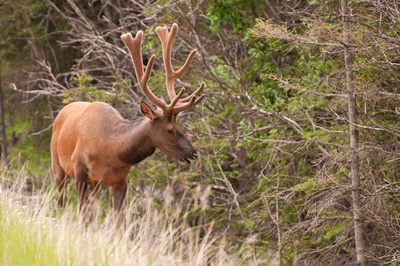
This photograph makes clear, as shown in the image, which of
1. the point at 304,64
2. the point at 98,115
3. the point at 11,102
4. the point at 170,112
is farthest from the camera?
the point at 11,102

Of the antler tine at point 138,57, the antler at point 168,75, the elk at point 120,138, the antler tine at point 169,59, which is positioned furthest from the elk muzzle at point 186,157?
the antler tine at point 169,59

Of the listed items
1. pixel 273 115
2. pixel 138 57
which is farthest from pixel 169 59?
pixel 273 115

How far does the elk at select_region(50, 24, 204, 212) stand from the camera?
6.33 metres

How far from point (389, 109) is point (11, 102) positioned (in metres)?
13.1

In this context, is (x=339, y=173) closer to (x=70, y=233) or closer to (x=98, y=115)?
(x=98, y=115)

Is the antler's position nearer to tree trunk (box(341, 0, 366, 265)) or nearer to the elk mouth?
the elk mouth

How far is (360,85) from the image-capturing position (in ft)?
23.3

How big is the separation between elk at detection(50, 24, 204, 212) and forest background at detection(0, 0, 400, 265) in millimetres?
606

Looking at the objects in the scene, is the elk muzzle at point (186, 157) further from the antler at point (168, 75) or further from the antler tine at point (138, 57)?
the antler tine at point (138, 57)

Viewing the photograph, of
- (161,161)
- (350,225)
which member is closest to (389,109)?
(350,225)

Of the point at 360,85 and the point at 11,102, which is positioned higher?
the point at 360,85

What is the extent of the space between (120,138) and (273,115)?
122 inches

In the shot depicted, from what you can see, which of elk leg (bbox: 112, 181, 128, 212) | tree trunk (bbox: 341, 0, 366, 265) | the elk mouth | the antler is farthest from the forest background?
the antler

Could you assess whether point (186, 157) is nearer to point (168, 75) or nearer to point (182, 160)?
point (182, 160)
